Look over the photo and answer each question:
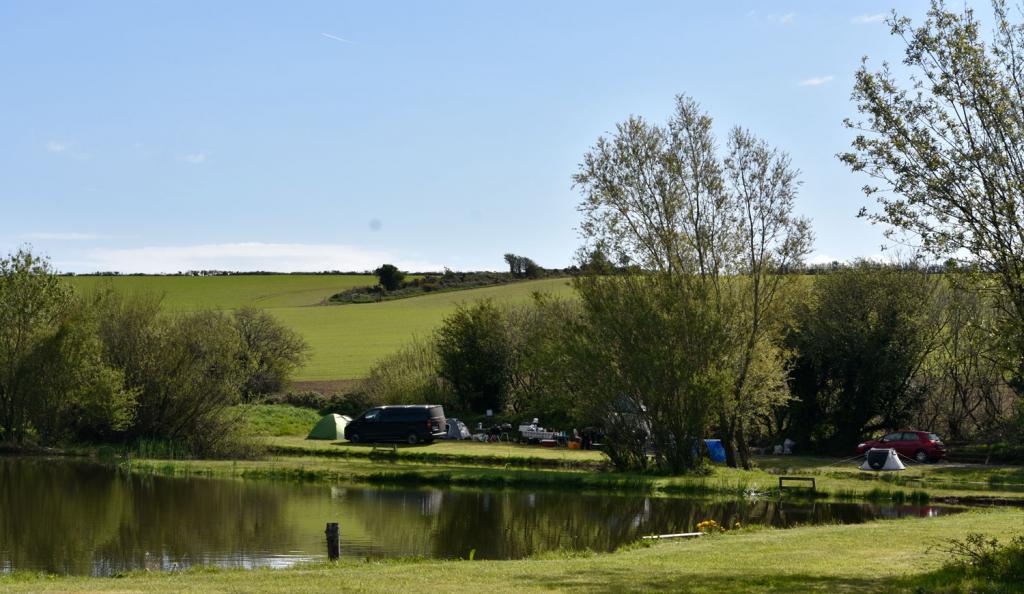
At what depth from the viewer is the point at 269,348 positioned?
2645 inches

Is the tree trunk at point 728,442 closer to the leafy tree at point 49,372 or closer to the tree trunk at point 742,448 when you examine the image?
the tree trunk at point 742,448

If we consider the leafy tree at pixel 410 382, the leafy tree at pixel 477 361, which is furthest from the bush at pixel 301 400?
the leafy tree at pixel 477 361

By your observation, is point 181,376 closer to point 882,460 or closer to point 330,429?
point 330,429

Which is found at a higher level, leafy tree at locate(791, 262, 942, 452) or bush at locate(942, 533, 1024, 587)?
leafy tree at locate(791, 262, 942, 452)

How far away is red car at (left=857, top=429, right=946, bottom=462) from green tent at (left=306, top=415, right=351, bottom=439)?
2396cm

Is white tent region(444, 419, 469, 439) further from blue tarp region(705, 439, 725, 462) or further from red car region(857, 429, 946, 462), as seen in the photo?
red car region(857, 429, 946, 462)

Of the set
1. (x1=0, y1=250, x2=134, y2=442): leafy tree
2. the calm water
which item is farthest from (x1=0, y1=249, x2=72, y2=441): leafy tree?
the calm water

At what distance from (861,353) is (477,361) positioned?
784 inches

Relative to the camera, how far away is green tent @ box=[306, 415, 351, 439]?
161 ft

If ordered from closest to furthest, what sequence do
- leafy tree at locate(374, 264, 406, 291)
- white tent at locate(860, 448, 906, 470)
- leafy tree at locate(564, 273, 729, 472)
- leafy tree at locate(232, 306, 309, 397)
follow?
leafy tree at locate(564, 273, 729, 472), white tent at locate(860, 448, 906, 470), leafy tree at locate(232, 306, 309, 397), leafy tree at locate(374, 264, 406, 291)

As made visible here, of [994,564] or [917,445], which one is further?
[917,445]

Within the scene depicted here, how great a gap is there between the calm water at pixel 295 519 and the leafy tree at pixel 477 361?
76.8 ft

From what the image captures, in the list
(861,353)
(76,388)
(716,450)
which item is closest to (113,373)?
(76,388)

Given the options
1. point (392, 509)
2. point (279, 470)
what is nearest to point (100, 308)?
point (279, 470)
